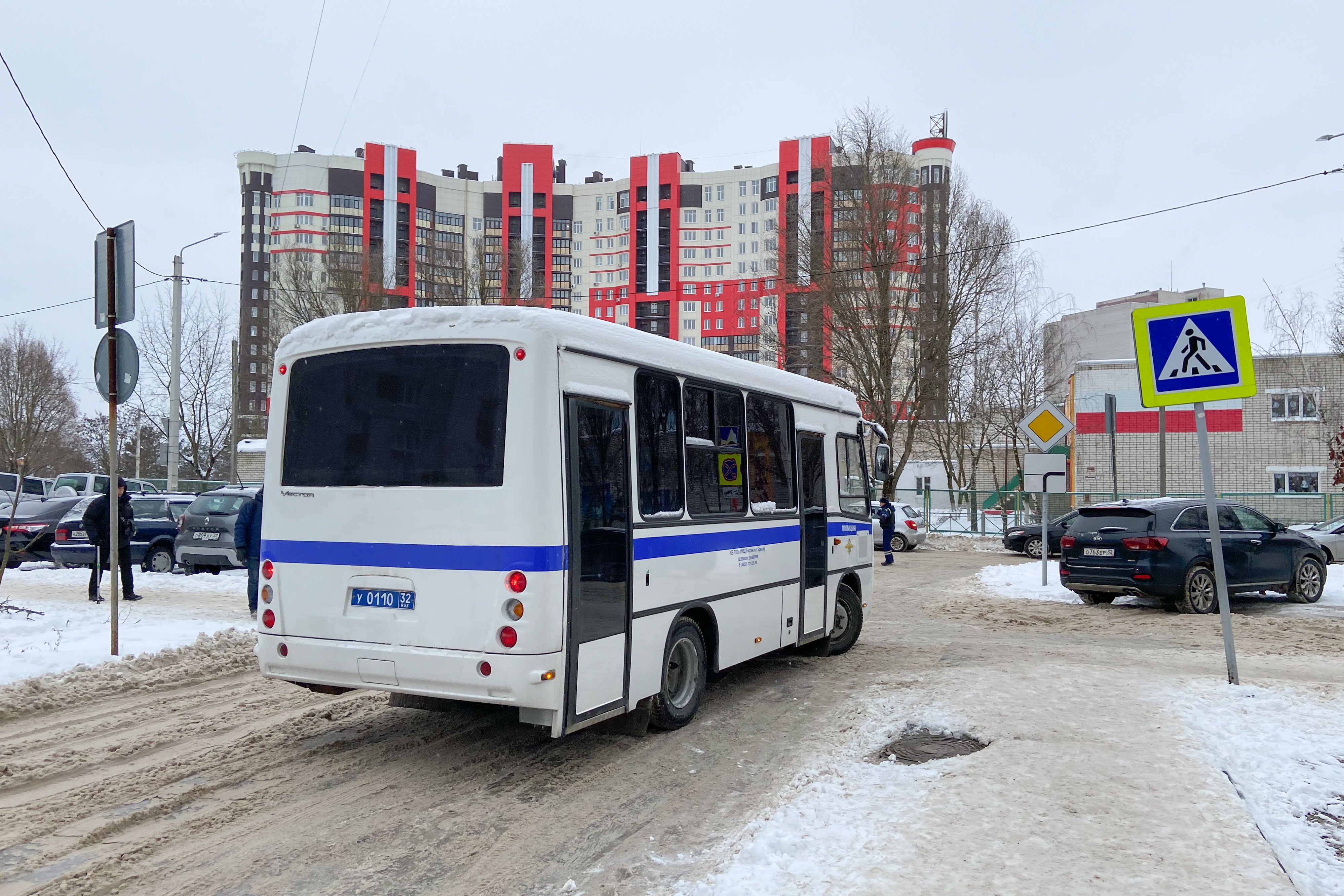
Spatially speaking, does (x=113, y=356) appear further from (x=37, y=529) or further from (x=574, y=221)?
(x=574, y=221)

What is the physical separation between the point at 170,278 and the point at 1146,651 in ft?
92.0

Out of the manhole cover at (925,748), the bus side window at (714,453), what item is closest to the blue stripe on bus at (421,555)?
the bus side window at (714,453)

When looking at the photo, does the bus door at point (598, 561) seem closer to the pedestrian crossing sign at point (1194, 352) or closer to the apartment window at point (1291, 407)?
the pedestrian crossing sign at point (1194, 352)

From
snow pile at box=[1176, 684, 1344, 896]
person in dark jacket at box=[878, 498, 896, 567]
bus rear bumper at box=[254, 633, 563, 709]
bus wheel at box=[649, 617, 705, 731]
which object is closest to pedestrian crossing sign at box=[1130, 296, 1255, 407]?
snow pile at box=[1176, 684, 1344, 896]

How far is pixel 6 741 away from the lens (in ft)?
21.2

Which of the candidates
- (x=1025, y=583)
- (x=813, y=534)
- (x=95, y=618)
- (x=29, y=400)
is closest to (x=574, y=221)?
(x=29, y=400)

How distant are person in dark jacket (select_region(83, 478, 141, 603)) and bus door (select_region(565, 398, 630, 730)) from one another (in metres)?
9.89

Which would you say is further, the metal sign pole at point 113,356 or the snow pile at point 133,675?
the metal sign pole at point 113,356

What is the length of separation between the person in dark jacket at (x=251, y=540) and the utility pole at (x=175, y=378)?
61.1 feet

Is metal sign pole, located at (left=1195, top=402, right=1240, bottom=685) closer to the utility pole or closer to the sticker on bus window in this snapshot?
the sticker on bus window

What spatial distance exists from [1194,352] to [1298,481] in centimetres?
3828

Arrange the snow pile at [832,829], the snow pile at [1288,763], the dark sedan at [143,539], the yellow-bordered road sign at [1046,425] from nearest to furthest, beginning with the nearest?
the snow pile at [832,829] → the snow pile at [1288,763] → the yellow-bordered road sign at [1046,425] → the dark sedan at [143,539]

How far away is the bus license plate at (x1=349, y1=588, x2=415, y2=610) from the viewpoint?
580 cm

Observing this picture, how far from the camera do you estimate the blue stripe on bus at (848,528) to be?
9586mm
